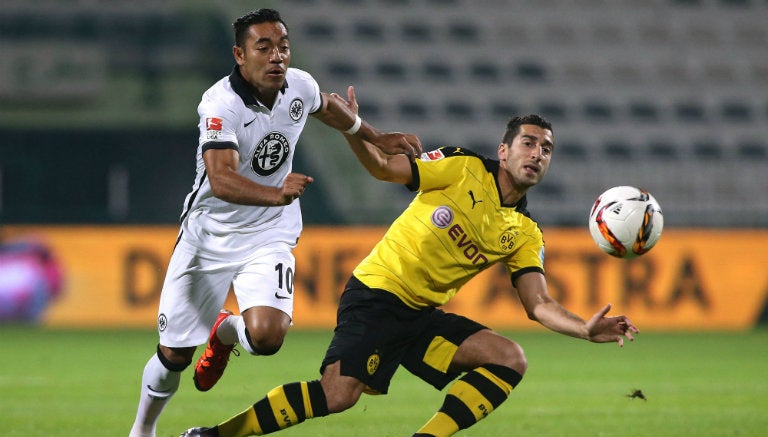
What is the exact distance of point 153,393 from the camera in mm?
5680

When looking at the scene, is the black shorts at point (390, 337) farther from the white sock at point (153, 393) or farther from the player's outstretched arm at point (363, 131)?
the white sock at point (153, 393)

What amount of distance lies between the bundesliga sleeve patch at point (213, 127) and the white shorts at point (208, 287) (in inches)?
32.2

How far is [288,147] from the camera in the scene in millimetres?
5652

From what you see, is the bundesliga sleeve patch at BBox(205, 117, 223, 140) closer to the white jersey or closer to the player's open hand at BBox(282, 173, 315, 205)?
the white jersey

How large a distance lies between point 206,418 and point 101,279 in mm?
7827

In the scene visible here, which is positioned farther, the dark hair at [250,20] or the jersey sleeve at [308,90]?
the jersey sleeve at [308,90]

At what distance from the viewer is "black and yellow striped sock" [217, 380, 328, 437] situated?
505 centimetres

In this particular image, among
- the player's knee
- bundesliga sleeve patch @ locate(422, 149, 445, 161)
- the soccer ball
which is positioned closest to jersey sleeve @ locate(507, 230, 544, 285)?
the soccer ball

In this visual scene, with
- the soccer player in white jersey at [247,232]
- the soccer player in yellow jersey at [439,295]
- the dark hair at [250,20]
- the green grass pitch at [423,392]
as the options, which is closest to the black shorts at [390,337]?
the soccer player in yellow jersey at [439,295]

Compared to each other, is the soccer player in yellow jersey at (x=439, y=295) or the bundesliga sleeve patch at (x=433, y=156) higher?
the bundesliga sleeve patch at (x=433, y=156)

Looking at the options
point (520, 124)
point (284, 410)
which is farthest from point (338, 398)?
point (520, 124)

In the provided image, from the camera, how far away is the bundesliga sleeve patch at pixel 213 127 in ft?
16.9

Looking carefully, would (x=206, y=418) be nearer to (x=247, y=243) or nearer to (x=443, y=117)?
(x=247, y=243)

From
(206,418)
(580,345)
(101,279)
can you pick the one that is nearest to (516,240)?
(206,418)
